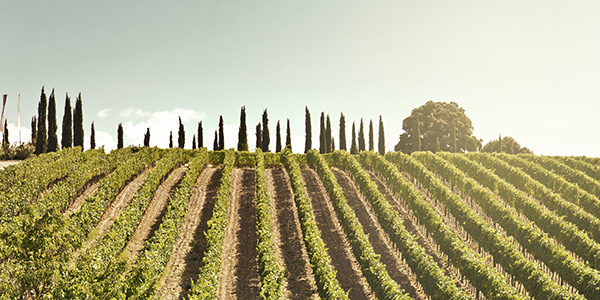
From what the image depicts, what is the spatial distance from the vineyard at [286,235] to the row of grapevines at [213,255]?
0.35 ft

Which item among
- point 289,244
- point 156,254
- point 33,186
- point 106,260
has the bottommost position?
point 289,244

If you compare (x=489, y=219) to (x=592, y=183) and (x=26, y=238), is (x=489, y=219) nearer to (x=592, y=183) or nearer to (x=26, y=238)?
(x=592, y=183)

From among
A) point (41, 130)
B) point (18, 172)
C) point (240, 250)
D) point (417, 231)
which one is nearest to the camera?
point (240, 250)

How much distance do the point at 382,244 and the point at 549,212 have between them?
1507 centimetres

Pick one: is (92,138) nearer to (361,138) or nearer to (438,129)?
(361,138)

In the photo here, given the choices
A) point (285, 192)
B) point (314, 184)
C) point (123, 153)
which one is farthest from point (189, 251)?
point (123, 153)

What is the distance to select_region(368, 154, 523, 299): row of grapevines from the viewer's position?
21203 mm

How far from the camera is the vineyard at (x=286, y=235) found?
65.0ft

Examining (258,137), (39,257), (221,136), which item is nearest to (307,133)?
(258,137)

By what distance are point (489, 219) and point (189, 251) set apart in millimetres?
26857

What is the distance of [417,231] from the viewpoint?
1259 inches

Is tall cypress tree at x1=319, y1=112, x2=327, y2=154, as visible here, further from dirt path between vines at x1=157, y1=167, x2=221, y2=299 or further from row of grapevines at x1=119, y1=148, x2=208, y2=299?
row of grapevines at x1=119, y1=148, x2=208, y2=299

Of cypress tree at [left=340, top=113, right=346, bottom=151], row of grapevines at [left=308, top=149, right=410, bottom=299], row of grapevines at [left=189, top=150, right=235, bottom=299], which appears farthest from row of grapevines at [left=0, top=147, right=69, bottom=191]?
cypress tree at [left=340, top=113, right=346, bottom=151]

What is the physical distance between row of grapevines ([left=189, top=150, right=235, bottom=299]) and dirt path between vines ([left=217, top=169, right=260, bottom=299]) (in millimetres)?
1552
